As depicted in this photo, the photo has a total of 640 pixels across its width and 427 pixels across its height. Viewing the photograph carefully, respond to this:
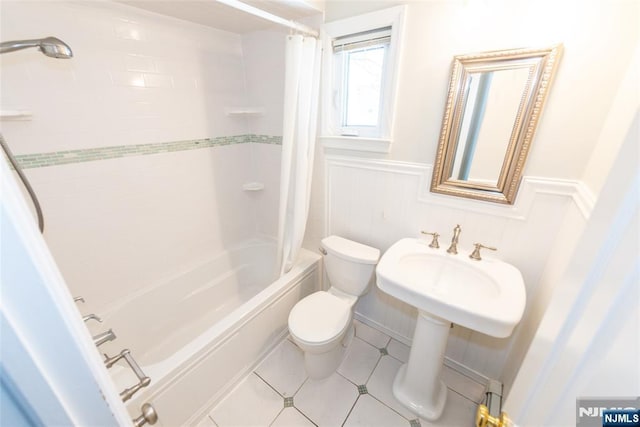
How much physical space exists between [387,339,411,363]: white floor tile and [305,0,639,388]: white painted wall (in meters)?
0.08

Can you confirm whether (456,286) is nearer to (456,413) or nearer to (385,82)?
(456,413)

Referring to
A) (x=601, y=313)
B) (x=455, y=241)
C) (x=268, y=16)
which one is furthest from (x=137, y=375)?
(x=268, y=16)

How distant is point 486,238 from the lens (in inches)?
46.3

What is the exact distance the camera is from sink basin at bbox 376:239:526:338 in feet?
2.79

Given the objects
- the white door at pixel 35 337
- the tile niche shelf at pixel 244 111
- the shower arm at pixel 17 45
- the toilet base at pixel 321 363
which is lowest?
the toilet base at pixel 321 363

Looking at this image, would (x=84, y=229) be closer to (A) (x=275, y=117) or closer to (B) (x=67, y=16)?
(B) (x=67, y=16)

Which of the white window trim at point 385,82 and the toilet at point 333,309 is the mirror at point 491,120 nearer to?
the white window trim at point 385,82

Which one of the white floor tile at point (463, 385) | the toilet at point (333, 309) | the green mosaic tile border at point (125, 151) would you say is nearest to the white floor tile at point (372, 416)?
the toilet at point (333, 309)

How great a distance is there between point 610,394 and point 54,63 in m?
2.02

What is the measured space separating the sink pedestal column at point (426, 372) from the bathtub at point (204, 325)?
0.80m

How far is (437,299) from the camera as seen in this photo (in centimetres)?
90

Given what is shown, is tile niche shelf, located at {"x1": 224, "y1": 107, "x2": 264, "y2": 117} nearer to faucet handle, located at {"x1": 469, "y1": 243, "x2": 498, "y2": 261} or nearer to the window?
the window

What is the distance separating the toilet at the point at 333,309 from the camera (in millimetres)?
1292

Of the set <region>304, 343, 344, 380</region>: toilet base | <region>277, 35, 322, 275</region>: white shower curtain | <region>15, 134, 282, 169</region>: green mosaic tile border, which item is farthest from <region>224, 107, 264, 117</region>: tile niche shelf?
<region>304, 343, 344, 380</region>: toilet base
